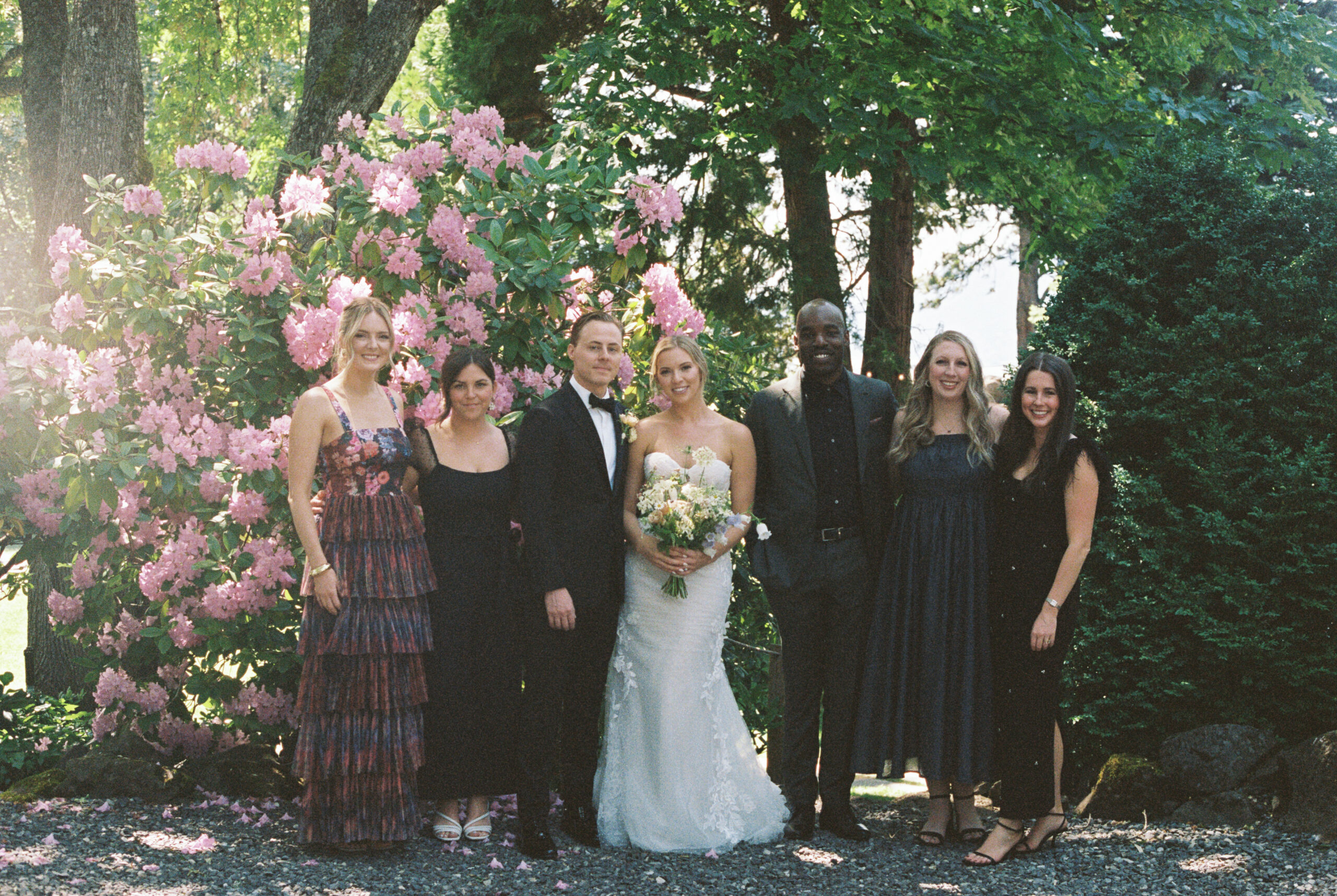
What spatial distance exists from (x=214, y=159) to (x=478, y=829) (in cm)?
330

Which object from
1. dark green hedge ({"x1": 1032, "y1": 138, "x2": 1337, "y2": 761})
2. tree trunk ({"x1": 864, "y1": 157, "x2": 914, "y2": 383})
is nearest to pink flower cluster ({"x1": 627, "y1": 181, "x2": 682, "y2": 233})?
dark green hedge ({"x1": 1032, "y1": 138, "x2": 1337, "y2": 761})

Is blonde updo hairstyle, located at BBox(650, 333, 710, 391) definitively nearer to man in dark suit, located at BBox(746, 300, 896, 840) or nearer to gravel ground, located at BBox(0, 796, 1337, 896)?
man in dark suit, located at BBox(746, 300, 896, 840)

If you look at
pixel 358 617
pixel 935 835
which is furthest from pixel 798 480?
pixel 358 617

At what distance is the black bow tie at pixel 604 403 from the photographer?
15.9ft

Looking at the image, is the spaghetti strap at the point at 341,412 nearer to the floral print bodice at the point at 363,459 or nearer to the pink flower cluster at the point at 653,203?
the floral print bodice at the point at 363,459

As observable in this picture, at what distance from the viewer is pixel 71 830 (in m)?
4.70

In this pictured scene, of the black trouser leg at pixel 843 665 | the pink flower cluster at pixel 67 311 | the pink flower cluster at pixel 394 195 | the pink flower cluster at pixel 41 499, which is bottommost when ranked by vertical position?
the black trouser leg at pixel 843 665

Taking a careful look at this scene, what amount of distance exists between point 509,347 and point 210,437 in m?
1.41

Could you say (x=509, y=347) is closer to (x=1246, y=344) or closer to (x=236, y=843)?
(x=236, y=843)

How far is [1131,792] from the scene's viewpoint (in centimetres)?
520

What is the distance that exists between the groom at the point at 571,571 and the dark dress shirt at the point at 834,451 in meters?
0.85

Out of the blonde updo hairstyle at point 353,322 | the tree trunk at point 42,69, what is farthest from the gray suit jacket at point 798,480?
the tree trunk at point 42,69

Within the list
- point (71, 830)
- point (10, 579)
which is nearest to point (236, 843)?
point (71, 830)

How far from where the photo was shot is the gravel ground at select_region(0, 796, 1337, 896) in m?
4.21
